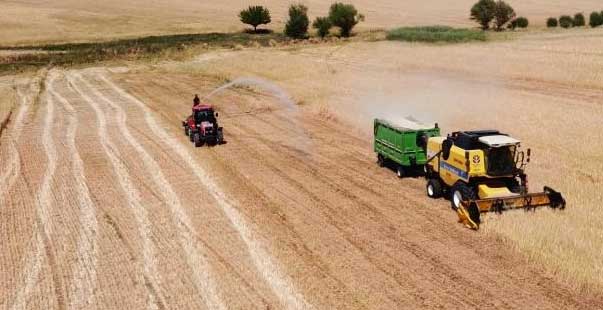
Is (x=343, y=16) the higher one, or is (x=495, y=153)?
(x=343, y=16)

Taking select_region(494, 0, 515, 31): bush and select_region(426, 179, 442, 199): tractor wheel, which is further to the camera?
select_region(494, 0, 515, 31): bush

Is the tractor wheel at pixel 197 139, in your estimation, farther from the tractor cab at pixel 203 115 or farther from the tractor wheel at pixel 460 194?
the tractor wheel at pixel 460 194

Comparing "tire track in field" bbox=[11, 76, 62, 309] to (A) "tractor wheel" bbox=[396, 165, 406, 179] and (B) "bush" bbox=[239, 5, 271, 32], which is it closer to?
(A) "tractor wheel" bbox=[396, 165, 406, 179]

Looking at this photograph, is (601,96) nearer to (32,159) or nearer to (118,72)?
(32,159)

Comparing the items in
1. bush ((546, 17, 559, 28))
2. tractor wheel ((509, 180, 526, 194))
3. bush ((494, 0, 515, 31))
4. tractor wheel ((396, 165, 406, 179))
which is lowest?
tractor wheel ((396, 165, 406, 179))

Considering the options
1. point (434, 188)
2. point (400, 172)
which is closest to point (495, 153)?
point (434, 188)

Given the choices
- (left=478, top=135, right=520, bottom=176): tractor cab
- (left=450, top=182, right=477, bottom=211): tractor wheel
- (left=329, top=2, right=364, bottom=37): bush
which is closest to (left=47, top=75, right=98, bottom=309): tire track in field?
(left=450, top=182, right=477, bottom=211): tractor wheel

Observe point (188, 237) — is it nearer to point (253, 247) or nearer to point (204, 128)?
point (253, 247)
